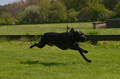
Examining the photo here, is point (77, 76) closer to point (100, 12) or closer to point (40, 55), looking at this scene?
point (40, 55)

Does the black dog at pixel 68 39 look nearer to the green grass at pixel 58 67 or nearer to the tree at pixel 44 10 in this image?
the green grass at pixel 58 67

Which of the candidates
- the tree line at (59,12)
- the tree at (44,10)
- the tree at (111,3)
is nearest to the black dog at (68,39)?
the tree line at (59,12)

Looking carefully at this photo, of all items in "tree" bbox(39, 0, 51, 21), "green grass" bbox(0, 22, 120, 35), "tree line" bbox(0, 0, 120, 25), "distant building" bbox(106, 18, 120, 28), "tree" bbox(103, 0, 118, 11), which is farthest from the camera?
"tree" bbox(103, 0, 118, 11)

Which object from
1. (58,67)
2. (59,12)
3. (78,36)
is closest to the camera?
(58,67)

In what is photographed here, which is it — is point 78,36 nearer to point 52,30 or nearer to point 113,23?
point 52,30

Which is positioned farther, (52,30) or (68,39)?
(52,30)

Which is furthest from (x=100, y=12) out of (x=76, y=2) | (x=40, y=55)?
(x=40, y=55)

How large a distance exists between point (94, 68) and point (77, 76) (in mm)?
1159

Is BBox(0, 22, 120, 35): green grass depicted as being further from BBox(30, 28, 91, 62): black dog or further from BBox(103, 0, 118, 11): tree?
BBox(103, 0, 118, 11): tree

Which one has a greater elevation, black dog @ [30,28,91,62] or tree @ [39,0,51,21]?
black dog @ [30,28,91,62]

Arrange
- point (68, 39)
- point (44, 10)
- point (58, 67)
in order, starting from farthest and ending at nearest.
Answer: point (44, 10)
point (68, 39)
point (58, 67)

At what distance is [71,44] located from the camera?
327 inches

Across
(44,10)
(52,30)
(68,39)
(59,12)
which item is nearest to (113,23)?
(52,30)

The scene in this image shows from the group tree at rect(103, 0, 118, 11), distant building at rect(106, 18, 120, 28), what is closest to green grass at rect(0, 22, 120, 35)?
distant building at rect(106, 18, 120, 28)
